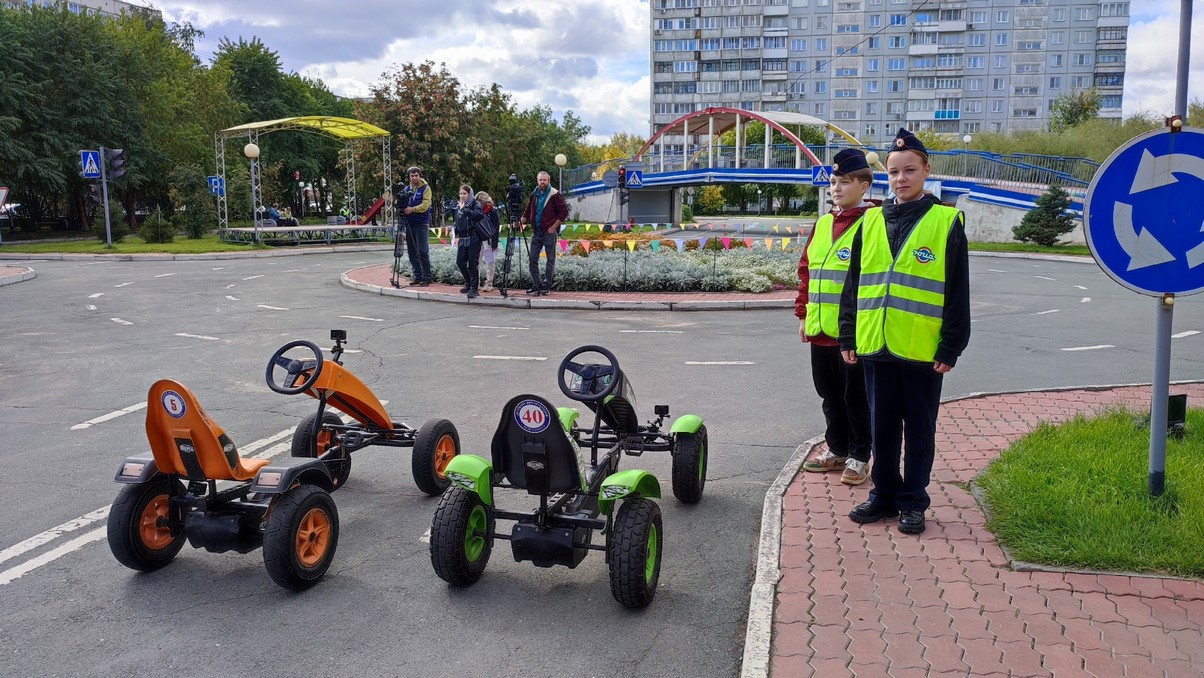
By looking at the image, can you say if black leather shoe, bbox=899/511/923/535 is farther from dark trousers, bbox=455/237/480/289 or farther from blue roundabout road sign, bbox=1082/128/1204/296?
dark trousers, bbox=455/237/480/289

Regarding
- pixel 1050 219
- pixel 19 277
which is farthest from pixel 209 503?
pixel 1050 219

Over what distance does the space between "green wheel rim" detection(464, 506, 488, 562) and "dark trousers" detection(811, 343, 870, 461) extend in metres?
2.30

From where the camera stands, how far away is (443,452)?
5.65 meters

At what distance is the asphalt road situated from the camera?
3.64m

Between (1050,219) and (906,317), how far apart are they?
27770 mm

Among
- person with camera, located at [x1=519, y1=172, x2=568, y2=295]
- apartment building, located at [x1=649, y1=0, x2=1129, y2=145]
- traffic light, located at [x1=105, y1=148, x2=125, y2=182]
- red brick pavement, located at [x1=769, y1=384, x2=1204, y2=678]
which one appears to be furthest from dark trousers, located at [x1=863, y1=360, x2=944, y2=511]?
apartment building, located at [x1=649, y1=0, x2=1129, y2=145]

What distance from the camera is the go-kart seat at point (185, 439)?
159 inches

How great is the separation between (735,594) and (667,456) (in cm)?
223

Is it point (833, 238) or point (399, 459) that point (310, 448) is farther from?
point (833, 238)

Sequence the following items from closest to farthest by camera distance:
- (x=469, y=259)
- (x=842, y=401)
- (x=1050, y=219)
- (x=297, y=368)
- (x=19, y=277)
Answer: (x=297, y=368), (x=842, y=401), (x=469, y=259), (x=19, y=277), (x=1050, y=219)

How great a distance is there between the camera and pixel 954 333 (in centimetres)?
432

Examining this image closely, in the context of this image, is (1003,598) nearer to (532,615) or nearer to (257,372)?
(532,615)

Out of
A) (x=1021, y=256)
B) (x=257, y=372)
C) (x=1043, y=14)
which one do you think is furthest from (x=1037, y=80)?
(x=257, y=372)

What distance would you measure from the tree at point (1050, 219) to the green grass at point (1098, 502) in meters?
25.6
